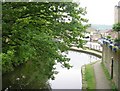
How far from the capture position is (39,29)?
9078 millimetres

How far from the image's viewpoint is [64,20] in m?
9.56

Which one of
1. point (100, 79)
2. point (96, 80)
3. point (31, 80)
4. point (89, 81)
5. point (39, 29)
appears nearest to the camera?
point (39, 29)

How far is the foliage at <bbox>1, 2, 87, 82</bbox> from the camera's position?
8.30m

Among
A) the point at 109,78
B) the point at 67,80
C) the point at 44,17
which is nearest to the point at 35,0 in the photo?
the point at 44,17

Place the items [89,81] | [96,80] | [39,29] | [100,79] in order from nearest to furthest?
[39,29]
[89,81]
[96,80]
[100,79]

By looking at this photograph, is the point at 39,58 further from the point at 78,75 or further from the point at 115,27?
the point at 78,75

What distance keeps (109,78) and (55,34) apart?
6.44 metres

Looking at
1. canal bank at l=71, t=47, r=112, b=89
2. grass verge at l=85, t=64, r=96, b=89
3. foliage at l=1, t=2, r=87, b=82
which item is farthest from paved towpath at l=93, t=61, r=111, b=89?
foliage at l=1, t=2, r=87, b=82

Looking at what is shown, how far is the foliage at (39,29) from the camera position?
8.30 metres

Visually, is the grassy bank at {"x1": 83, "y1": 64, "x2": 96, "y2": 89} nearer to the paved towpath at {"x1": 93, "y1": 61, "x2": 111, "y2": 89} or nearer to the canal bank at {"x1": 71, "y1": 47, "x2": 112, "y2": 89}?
the canal bank at {"x1": 71, "y1": 47, "x2": 112, "y2": 89}

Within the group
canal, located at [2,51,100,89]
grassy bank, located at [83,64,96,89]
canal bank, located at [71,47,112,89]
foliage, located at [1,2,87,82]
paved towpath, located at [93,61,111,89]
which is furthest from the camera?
canal, located at [2,51,100,89]

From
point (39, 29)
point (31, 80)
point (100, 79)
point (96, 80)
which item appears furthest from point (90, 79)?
point (39, 29)

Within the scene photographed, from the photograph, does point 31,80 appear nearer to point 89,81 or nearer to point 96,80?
point 89,81

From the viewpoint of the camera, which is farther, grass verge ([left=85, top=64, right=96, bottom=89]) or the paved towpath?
grass verge ([left=85, top=64, right=96, bottom=89])
